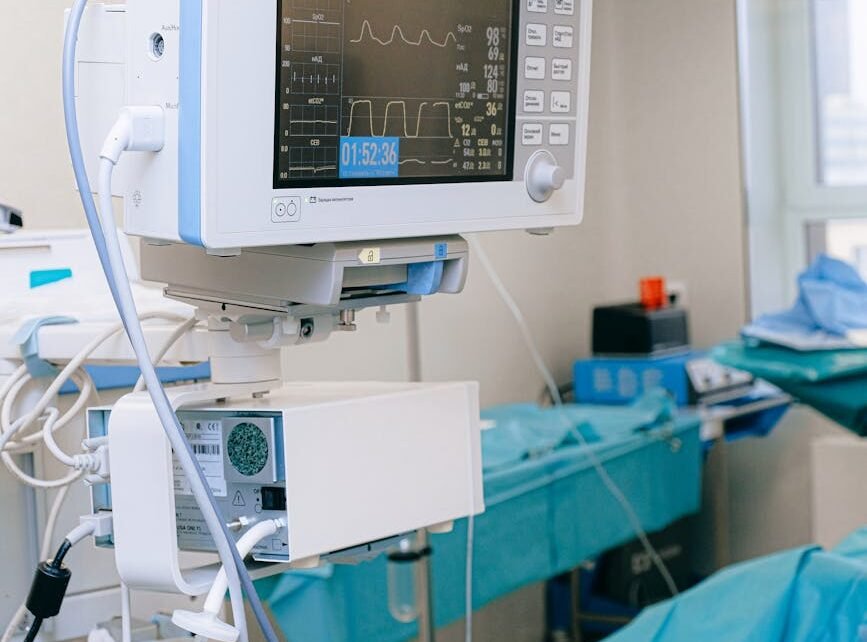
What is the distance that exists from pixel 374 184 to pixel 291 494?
0.25 metres

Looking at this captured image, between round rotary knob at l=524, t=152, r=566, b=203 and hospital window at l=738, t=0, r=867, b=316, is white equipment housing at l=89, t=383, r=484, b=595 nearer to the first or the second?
round rotary knob at l=524, t=152, r=566, b=203

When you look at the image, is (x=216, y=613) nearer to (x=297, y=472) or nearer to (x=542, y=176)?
(x=297, y=472)

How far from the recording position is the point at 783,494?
364cm

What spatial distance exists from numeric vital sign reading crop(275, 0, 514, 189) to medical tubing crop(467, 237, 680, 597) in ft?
5.09

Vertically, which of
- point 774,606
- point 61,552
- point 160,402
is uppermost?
point 160,402

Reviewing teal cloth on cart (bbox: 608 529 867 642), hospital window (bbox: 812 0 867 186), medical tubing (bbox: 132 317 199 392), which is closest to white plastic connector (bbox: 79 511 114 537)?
medical tubing (bbox: 132 317 199 392)

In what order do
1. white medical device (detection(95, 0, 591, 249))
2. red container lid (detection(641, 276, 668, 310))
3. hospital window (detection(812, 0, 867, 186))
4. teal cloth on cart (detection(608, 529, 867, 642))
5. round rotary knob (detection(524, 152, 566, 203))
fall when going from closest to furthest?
white medical device (detection(95, 0, 591, 249)), round rotary knob (detection(524, 152, 566, 203)), teal cloth on cart (detection(608, 529, 867, 642)), red container lid (detection(641, 276, 668, 310)), hospital window (detection(812, 0, 867, 186))

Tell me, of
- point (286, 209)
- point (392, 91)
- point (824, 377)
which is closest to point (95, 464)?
point (286, 209)

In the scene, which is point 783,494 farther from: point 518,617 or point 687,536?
point 518,617

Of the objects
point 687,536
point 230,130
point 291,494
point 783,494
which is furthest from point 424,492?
point 783,494

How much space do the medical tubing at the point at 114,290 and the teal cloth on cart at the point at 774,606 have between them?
0.76 m

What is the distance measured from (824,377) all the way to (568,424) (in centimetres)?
62

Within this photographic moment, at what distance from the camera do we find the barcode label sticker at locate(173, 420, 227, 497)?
102cm

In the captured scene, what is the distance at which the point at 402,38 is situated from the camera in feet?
3.27
